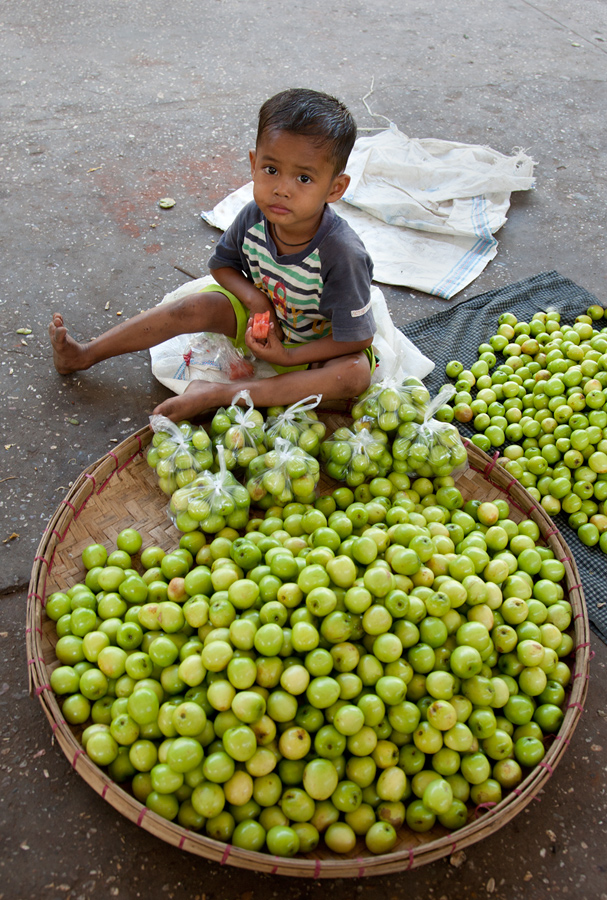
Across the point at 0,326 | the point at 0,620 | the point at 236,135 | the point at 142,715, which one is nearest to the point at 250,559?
the point at 142,715

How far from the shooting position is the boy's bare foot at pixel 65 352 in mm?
3004

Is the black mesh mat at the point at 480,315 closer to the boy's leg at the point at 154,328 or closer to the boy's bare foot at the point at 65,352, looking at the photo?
the boy's leg at the point at 154,328

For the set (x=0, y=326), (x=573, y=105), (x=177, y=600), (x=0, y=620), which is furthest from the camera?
(x=573, y=105)

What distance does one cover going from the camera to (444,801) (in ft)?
5.73

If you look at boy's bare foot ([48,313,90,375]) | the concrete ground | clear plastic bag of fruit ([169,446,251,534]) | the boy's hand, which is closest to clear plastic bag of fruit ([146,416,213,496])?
clear plastic bag of fruit ([169,446,251,534])

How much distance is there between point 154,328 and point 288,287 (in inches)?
27.9

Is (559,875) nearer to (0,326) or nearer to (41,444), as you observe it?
(41,444)

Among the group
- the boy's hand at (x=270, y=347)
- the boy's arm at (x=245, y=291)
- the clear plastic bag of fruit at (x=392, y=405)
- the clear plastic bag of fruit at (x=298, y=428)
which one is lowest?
the clear plastic bag of fruit at (x=298, y=428)

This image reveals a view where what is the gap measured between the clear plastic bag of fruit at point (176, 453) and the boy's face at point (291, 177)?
909 millimetres

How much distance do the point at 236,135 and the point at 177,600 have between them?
429 cm

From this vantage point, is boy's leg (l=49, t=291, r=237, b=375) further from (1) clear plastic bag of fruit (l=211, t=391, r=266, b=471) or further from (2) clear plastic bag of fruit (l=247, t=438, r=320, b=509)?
(2) clear plastic bag of fruit (l=247, t=438, r=320, b=509)

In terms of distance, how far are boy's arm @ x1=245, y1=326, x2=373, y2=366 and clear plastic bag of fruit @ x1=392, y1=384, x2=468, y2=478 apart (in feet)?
1.48

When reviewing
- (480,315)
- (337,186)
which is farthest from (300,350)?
(480,315)

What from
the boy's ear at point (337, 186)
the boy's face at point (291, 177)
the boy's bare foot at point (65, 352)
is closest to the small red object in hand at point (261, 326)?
the boy's face at point (291, 177)
